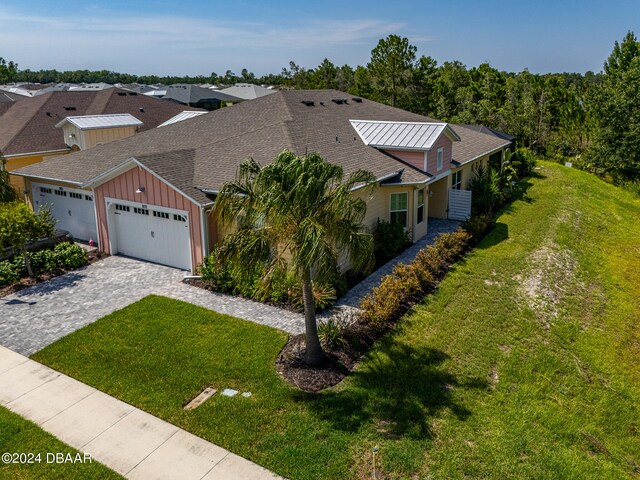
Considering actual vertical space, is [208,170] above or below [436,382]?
above

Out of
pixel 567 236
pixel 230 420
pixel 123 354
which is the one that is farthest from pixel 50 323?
pixel 567 236

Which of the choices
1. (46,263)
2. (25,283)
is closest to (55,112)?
(46,263)

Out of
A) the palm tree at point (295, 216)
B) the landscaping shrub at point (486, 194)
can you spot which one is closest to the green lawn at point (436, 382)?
the palm tree at point (295, 216)

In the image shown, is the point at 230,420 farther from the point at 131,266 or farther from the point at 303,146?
the point at 303,146

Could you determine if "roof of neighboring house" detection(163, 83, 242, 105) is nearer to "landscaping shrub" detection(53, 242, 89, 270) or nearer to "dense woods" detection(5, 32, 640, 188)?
"dense woods" detection(5, 32, 640, 188)

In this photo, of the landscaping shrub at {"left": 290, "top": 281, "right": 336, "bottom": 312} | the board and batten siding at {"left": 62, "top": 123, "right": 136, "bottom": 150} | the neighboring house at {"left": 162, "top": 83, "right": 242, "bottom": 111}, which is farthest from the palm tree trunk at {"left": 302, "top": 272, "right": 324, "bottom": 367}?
the neighboring house at {"left": 162, "top": 83, "right": 242, "bottom": 111}

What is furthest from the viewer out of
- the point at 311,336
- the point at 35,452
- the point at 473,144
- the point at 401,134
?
the point at 473,144

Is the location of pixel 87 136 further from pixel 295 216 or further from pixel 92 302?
pixel 295 216

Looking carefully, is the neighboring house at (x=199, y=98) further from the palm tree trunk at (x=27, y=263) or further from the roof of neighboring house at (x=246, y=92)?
the palm tree trunk at (x=27, y=263)
